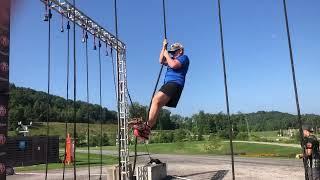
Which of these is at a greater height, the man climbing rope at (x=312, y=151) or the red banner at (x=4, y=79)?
the red banner at (x=4, y=79)

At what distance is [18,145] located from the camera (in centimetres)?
3328

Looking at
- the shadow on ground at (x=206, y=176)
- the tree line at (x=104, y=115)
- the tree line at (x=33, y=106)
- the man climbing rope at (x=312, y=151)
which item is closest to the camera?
the man climbing rope at (x=312, y=151)

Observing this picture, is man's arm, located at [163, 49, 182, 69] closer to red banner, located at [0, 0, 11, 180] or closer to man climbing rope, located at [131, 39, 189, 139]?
man climbing rope, located at [131, 39, 189, 139]

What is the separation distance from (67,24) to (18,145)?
21680 mm

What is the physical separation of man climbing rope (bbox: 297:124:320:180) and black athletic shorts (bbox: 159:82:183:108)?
3.58 metres

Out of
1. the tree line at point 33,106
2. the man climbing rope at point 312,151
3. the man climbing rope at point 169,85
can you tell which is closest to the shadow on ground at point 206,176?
the tree line at point 33,106

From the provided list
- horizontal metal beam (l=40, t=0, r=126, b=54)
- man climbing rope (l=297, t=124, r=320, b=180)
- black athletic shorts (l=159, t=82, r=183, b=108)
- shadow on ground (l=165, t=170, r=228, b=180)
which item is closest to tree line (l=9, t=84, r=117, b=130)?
shadow on ground (l=165, t=170, r=228, b=180)

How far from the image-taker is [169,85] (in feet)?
17.2

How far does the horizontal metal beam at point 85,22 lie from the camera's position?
1373 centimetres

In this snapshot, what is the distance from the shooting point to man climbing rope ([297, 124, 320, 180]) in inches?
314

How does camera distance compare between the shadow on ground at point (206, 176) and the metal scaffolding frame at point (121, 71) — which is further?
the shadow on ground at point (206, 176)

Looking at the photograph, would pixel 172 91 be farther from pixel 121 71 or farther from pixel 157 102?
pixel 121 71

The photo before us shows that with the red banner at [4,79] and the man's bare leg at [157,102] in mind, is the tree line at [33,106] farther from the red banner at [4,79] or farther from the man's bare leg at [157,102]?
the man's bare leg at [157,102]

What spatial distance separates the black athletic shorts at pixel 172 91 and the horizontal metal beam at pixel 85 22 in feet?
27.3
